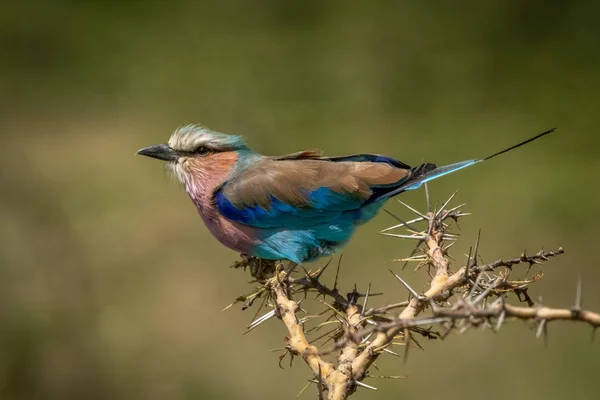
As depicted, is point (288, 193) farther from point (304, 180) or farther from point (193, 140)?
point (193, 140)

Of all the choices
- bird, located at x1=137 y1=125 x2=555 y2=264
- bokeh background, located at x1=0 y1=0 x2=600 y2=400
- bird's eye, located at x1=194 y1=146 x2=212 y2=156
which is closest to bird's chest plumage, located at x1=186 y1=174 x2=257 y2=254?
bird, located at x1=137 y1=125 x2=555 y2=264

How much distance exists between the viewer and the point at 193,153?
2.54 meters

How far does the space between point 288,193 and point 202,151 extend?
0.37 meters

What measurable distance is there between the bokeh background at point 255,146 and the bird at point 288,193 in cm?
186

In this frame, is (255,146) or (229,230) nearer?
(229,230)

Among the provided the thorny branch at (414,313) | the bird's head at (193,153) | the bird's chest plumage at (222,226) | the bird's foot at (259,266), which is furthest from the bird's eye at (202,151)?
the thorny branch at (414,313)

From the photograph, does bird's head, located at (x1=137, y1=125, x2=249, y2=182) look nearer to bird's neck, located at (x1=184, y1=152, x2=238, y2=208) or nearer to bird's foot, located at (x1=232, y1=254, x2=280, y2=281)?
bird's neck, located at (x1=184, y1=152, x2=238, y2=208)

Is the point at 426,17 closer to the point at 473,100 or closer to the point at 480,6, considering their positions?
the point at 480,6

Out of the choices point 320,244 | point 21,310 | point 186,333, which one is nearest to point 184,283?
point 186,333

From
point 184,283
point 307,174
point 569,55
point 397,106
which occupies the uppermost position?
point 569,55

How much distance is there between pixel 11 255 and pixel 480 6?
13.1 ft

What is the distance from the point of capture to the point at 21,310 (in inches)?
163

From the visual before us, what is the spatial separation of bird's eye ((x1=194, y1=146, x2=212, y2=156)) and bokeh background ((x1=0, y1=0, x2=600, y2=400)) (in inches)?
78.4

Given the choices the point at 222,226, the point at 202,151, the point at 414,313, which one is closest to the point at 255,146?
the point at 202,151
